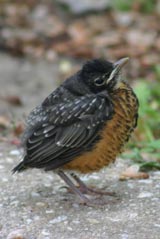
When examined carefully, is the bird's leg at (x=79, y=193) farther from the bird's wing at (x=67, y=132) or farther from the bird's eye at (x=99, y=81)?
the bird's eye at (x=99, y=81)

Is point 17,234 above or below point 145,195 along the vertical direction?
above

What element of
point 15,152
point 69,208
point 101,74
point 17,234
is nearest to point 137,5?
point 15,152

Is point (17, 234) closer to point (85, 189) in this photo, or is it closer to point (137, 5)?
point (85, 189)

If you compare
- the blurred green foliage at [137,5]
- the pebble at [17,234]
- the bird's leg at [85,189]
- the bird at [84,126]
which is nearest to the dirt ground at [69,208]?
the pebble at [17,234]

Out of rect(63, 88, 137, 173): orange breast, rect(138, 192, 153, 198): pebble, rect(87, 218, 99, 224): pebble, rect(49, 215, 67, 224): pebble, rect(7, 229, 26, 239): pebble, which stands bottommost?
rect(138, 192, 153, 198): pebble

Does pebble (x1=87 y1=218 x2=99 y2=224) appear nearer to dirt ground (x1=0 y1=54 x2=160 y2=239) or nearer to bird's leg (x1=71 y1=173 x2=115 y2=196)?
dirt ground (x1=0 y1=54 x2=160 y2=239)

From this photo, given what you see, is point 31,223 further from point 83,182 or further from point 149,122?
point 149,122

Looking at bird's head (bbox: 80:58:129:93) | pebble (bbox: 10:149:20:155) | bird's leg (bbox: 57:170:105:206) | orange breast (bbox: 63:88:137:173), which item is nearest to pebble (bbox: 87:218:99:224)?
bird's leg (bbox: 57:170:105:206)
